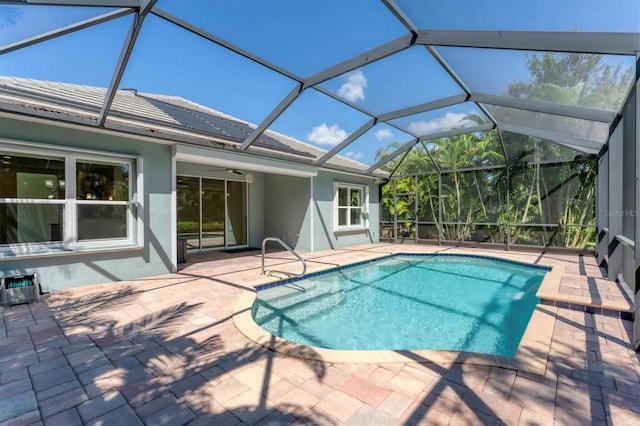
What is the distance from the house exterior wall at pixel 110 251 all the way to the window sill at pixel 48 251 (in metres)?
0.04

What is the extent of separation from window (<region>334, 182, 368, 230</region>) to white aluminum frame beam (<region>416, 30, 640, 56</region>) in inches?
299

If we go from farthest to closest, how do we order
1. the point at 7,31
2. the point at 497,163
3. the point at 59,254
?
the point at 497,163
the point at 59,254
the point at 7,31

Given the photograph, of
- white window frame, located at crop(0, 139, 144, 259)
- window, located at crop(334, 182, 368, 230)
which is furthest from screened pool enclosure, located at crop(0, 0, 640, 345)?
window, located at crop(334, 182, 368, 230)

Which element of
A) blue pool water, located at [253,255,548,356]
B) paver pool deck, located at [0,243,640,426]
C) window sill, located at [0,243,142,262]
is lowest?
blue pool water, located at [253,255,548,356]

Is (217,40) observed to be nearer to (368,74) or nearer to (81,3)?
(81,3)

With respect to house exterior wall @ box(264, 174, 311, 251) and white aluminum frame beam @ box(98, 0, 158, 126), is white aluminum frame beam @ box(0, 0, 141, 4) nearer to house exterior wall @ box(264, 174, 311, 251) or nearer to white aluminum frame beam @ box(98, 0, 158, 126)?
white aluminum frame beam @ box(98, 0, 158, 126)

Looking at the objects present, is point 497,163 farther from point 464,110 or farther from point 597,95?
point 597,95

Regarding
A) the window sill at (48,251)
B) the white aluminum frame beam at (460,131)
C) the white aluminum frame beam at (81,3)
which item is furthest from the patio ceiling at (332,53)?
the window sill at (48,251)

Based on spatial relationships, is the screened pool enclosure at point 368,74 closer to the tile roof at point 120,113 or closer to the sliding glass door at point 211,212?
the tile roof at point 120,113

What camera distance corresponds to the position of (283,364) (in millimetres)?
3057

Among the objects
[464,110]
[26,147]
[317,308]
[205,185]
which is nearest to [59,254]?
[26,147]

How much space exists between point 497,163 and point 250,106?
966 centimetres

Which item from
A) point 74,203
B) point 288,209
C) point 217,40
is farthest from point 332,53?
point 288,209

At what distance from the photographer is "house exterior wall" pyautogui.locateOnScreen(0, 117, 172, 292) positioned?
5.30 metres
